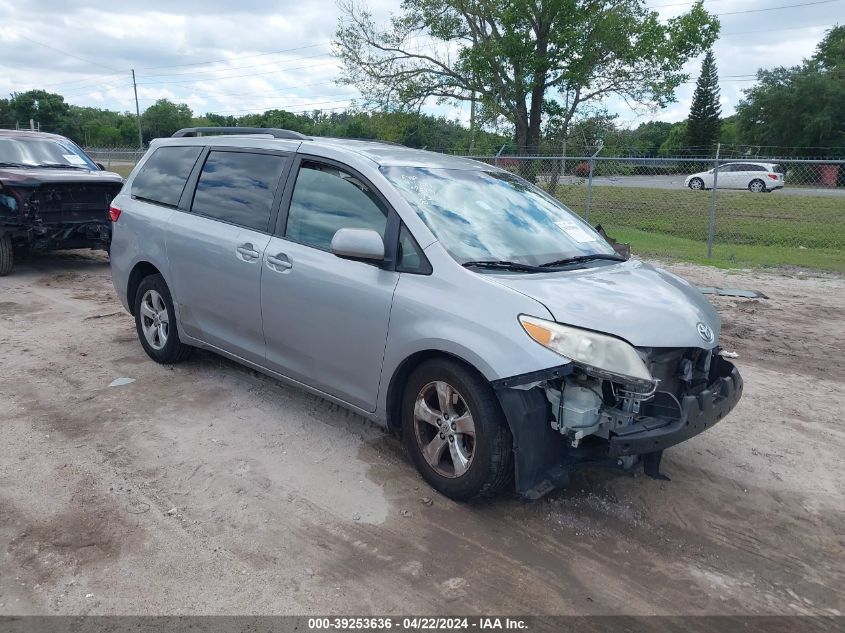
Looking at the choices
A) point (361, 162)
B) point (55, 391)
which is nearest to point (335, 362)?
point (361, 162)

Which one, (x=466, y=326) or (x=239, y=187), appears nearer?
(x=466, y=326)

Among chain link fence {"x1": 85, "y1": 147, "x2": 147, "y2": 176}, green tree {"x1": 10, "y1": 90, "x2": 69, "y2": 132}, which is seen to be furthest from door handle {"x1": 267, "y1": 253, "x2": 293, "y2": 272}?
green tree {"x1": 10, "y1": 90, "x2": 69, "y2": 132}

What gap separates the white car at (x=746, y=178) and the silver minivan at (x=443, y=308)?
883 inches

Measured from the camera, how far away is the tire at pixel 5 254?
936cm

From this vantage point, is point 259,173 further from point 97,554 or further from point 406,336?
point 97,554

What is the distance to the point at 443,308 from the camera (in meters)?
3.46

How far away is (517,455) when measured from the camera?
3.19 meters

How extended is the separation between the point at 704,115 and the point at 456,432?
72.1 metres

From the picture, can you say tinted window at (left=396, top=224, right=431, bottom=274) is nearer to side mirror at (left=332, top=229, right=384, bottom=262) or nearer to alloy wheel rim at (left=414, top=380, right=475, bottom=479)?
side mirror at (left=332, top=229, right=384, bottom=262)

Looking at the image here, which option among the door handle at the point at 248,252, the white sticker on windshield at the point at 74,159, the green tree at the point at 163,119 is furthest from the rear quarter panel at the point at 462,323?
the green tree at the point at 163,119

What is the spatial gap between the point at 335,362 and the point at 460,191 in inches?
51.8

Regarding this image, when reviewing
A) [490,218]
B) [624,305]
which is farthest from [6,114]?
[624,305]

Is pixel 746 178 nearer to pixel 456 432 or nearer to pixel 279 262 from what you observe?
pixel 279 262

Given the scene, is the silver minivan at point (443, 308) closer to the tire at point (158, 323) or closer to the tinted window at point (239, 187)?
the tinted window at point (239, 187)
